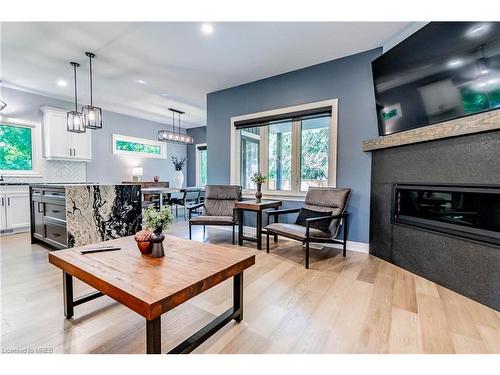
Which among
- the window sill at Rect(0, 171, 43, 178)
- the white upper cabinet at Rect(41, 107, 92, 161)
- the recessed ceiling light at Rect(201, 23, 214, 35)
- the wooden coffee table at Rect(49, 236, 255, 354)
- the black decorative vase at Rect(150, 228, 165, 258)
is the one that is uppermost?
the recessed ceiling light at Rect(201, 23, 214, 35)

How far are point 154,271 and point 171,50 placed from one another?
2.91 m

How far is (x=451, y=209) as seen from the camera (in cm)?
235

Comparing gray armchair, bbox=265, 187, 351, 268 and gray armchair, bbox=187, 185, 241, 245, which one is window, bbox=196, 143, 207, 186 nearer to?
gray armchair, bbox=187, 185, 241, 245

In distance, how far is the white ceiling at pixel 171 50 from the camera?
2678 mm

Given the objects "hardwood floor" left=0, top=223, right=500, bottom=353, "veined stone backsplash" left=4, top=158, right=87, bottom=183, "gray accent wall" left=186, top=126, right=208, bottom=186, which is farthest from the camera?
"gray accent wall" left=186, top=126, right=208, bottom=186

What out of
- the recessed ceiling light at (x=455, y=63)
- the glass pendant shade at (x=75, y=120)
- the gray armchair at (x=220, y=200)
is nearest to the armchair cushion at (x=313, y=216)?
the gray armchair at (x=220, y=200)

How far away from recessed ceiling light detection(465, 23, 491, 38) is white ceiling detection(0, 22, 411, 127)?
3.02ft

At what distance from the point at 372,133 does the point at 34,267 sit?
14.5ft

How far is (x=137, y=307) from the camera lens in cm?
112

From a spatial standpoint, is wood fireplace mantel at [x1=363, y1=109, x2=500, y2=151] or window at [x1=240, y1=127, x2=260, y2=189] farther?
window at [x1=240, y1=127, x2=260, y2=189]

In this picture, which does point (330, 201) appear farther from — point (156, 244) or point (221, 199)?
point (156, 244)

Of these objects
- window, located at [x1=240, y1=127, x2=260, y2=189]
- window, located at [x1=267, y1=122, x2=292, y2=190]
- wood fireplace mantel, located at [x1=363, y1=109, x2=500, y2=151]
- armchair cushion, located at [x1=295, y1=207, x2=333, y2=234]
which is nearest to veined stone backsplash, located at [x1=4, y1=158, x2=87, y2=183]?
window, located at [x1=240, y1=127, x2=260, y2=189]

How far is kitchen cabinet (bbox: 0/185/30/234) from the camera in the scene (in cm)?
411
